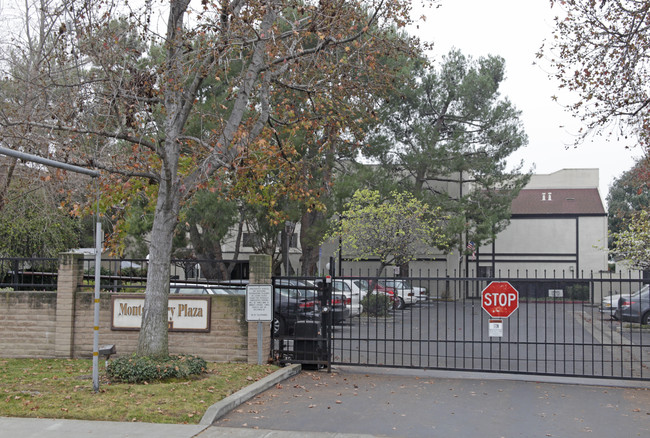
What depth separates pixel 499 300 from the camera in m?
11.5

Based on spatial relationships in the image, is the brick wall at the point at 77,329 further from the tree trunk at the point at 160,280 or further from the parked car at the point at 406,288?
the parked car at the point at 406,288

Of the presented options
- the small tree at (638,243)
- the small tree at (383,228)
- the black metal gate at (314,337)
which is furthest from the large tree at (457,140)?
the black metal gate at (314,337)

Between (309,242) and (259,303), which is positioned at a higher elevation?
(309,242)

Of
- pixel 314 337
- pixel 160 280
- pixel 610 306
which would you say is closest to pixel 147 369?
pixel 160 280

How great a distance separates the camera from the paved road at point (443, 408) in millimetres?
7930

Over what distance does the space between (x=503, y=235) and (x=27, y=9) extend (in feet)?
133

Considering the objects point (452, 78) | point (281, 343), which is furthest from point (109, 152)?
point (452, 78)

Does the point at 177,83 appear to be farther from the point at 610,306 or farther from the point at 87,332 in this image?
the point at 610,306

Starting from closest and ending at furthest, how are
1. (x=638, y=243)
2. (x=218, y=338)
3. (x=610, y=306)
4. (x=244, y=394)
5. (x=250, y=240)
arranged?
1. (x=244, y=394)
2. (x=610, y=306)
3. (x=218, y=338)
4. (x=638, y=243)
5. (x=250, y=240)

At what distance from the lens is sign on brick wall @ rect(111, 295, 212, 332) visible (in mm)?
12172

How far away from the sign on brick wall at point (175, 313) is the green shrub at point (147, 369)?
1905 mm

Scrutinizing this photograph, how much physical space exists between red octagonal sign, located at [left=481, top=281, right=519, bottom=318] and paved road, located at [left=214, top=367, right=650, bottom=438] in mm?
1295

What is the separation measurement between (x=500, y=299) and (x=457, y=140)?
2378 cm

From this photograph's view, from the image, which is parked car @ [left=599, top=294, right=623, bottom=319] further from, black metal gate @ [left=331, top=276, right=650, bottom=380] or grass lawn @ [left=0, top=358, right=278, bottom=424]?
grass lawn @ [left=0, top=358, right=278, bottom=424]
